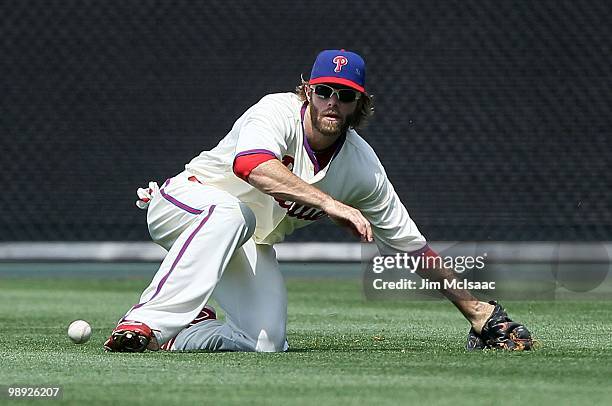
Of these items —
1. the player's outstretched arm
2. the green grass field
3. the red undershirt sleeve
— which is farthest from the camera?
the red undershirt sleeve

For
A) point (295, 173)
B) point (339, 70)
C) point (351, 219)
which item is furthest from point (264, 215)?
point (351, 219)

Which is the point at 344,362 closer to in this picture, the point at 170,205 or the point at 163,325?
the point at 163,325

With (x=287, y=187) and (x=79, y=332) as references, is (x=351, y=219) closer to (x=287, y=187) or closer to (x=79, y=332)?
(x=287, y=187)

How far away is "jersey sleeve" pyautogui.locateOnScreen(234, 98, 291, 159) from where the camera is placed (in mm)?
4305

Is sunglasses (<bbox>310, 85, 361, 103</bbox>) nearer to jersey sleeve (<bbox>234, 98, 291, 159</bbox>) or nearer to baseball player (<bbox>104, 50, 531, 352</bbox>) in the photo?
baseball player (<bbox>104, 50, 531, 352</bbox>)

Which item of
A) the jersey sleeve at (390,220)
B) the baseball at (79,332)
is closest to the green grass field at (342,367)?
the baseball at (79,332)

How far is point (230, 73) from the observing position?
1047 cm

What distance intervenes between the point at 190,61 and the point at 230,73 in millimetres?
369

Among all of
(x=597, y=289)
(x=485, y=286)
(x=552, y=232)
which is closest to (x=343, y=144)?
(x=485, y=286)

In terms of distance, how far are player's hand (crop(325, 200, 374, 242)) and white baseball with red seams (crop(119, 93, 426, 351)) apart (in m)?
0.35

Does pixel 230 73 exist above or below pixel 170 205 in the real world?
above

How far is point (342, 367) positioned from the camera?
388 centimetres

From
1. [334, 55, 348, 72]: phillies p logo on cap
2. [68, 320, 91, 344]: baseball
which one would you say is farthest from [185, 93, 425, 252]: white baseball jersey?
[68, 320, 91, 344]: baseball

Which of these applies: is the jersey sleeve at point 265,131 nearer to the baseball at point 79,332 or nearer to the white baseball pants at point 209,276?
the white baseball pants at point 209,276
